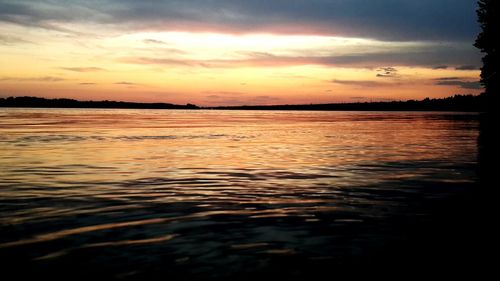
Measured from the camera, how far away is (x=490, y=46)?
6594 centimetres

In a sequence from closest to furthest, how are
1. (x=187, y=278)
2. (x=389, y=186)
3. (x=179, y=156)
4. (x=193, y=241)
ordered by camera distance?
(x=187, y=278) < (x=193, y=241) < (x=389, y=186) < (x=179, y=156)

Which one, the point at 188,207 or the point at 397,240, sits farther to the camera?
the point at 188,207

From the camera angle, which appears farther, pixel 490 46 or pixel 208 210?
pixel 490 46

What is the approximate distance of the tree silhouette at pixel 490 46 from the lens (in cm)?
6431

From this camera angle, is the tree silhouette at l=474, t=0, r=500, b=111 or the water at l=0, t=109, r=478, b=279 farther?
the tree silhouette at l=474, t=0, r=500, b=111

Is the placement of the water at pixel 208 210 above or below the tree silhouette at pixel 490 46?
below

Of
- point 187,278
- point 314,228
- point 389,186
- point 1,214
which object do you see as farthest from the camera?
point 389,186

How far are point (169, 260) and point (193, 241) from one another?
51.6 inches

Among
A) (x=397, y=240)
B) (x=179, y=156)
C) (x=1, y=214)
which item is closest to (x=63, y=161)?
(x=179, y=156)

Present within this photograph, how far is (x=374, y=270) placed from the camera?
767 cm

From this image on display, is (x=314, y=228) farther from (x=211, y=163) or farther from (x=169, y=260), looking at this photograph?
(x=211, y=163)

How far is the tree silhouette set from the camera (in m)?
64.3

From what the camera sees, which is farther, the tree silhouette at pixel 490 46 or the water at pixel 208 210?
the tree silhouette at pixel 490 46

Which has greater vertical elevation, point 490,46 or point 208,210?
point 490,46
